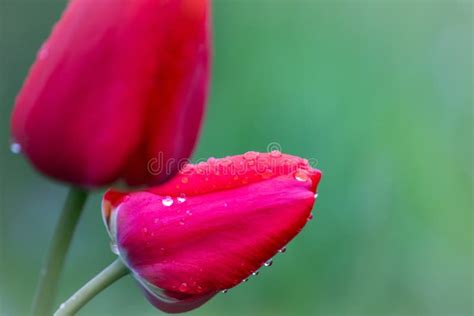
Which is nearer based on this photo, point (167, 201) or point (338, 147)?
point (167, 201)

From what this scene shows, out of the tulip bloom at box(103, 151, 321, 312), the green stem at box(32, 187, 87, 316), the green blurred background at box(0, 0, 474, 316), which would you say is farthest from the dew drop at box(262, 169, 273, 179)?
the green blurred background at box(0, 0, 474, 316)

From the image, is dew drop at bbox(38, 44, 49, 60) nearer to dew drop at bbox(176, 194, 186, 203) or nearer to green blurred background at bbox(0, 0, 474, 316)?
dew drop at bbox(176, 194, 186, 203)

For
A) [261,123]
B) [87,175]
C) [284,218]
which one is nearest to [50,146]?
[87,175]

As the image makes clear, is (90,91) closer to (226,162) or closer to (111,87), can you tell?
(111,87)

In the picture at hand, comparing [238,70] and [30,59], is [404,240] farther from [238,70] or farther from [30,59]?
[30,59]

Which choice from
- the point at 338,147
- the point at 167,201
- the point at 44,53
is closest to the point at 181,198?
the point at 167,201

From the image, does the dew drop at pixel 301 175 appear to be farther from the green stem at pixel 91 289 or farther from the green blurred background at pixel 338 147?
the green blurred background at pixel 338 147
